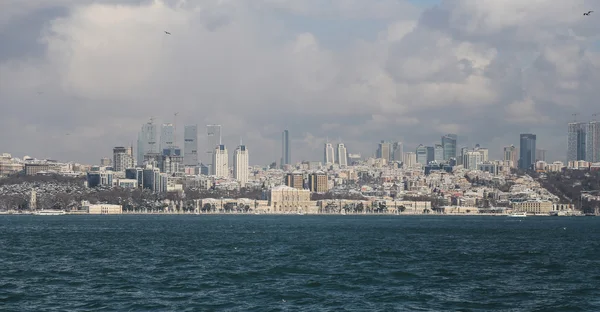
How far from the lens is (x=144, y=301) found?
90.7ft

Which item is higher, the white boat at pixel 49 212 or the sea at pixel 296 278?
the sea at pixel 296 278

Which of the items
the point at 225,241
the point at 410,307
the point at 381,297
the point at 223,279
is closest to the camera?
the point at 410,307

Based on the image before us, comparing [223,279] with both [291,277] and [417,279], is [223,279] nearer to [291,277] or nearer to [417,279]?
[291,277]

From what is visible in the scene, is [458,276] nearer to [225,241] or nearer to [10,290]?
[10,290]

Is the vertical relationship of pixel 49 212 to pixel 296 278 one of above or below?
below

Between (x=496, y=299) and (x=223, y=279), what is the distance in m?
10.3

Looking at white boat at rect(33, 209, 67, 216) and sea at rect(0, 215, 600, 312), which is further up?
sea at rect(0, 215, 600, 312)

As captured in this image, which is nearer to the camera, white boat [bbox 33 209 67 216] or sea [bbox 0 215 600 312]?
sea [bbox 0 215 600 312]

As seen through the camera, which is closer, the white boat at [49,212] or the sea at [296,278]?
the sea at [296,278]

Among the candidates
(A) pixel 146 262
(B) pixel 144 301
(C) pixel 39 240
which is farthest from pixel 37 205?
(B) pixel 144 301

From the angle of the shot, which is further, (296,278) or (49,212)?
(49,212)

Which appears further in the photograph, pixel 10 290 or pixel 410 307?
pixel 10 290

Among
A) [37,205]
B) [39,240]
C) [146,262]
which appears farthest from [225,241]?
[37,205]

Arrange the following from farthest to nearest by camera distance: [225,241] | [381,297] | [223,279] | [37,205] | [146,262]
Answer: [37,205]
[225,241]
[146,262]
[223,279]
[381,297]
